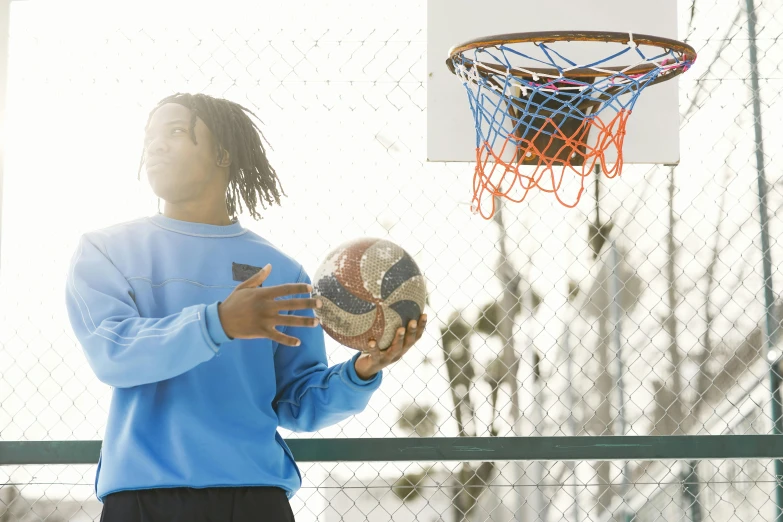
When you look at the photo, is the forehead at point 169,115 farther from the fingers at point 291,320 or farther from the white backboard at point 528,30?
the white backboard at point 528,30

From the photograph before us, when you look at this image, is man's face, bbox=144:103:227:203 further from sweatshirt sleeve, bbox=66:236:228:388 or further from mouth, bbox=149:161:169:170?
sweatshirt sleeve, bbox=66:236:228:388

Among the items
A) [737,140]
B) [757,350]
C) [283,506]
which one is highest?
[737,140]

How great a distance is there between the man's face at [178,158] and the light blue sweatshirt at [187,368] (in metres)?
0.09

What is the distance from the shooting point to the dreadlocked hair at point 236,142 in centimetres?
226

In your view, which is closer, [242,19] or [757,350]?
[242,19]

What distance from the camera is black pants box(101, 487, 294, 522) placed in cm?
182

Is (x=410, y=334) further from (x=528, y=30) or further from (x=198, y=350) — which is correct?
(x=528, y=30)

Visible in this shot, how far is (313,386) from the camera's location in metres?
2.11

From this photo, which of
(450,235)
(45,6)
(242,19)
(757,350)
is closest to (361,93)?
(242,19)

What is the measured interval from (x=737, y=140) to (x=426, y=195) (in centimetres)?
228

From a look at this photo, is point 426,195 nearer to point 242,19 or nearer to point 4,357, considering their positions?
point 242,19

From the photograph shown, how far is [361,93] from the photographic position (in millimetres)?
3393

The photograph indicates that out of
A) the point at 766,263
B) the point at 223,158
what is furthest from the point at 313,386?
the point at 766,263

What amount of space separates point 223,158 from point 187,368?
715 millimetres
